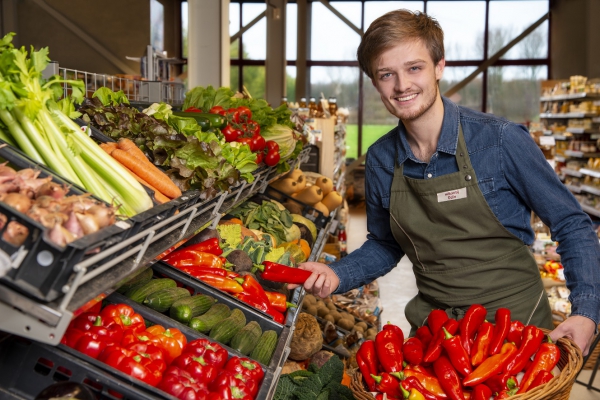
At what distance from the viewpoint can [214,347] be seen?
1955 millimetres

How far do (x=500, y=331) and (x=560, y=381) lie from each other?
0.77ft

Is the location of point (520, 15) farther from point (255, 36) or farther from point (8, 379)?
point (8, 379)

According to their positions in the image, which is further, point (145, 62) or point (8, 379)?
point (145, 62)

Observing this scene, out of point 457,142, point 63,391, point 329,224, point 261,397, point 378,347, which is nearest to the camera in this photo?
point 63,391

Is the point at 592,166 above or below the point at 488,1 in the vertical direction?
below

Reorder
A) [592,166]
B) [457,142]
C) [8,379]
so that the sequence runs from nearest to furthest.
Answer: [8,379] < [457,142] < [592,166]

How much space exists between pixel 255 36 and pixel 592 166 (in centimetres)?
990

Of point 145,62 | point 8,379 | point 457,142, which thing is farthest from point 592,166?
point 8,379

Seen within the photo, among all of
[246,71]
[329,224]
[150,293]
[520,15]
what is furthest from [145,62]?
[520,15]

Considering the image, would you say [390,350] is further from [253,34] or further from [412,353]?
[253,34]

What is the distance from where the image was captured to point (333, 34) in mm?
17078

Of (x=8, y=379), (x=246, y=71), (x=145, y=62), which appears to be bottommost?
(x=8, y=379)

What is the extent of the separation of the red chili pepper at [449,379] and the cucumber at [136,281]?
1044mm

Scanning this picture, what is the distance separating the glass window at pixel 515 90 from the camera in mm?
16828
